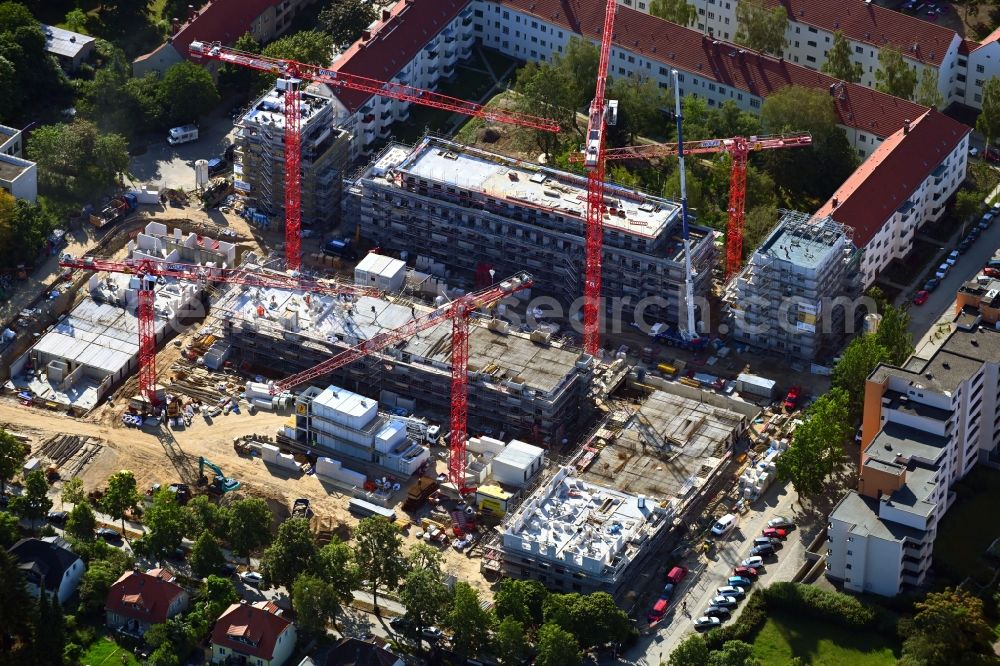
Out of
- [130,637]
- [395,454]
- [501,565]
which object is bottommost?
[130,637]

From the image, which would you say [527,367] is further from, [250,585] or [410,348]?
[250,585]

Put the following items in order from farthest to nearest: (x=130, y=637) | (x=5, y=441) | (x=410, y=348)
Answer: (x=410, y=348) → (x=5, y=441) → (x=130, y=637)

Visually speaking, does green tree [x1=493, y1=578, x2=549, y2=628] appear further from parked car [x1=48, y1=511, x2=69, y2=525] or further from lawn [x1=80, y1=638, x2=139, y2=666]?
parked car [x1=48, y1=511, x2=69, y2=525]

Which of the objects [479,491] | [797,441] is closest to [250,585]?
[479,491]

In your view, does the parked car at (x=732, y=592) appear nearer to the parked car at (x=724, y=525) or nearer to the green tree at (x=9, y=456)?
the parked car at (x=724, y=525)

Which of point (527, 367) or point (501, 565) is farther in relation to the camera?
point (527, 367)

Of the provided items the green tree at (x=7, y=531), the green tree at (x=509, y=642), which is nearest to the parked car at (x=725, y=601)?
the green tree at (x=509, y=642)

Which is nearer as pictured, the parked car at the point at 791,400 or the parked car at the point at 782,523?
the parked car at the point at 782,523
